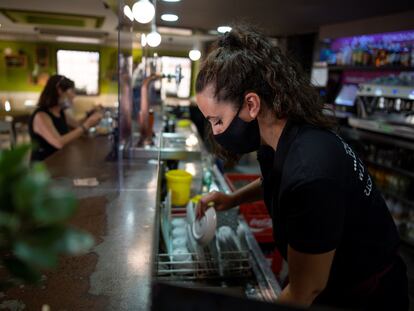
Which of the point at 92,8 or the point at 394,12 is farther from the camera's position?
the point at 92,8

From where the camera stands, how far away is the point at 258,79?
1.14 metres

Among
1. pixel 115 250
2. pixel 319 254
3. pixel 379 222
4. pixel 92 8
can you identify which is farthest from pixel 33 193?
pixel 92 8

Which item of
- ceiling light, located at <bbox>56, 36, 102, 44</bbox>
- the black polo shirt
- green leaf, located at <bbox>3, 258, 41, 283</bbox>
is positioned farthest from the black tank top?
ceiling light, located at <bbox>56, 36, 102, 44</bbox>

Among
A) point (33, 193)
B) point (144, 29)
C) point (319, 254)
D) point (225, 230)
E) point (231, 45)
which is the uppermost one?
point (144, 29)

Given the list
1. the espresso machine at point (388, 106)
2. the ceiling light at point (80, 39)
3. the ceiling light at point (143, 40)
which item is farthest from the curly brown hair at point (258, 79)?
the ceiling light at point (80, 39)

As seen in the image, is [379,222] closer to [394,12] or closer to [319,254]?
[319,254]

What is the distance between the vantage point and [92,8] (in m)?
6.40

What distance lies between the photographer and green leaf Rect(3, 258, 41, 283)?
0.39m

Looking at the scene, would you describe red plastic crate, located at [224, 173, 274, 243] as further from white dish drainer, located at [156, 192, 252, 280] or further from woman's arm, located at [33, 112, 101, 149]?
woman's arm, located at [33, 112, 101, 149]

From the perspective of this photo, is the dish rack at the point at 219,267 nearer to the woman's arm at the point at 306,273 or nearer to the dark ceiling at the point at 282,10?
the woman's arm at the point at 306,273

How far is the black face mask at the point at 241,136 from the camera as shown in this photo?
121cm

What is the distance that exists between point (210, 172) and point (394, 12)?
4042 mm

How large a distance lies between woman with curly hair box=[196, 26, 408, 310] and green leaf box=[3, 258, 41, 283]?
2.14ft

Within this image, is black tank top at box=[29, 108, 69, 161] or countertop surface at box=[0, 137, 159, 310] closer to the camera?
countertop surface at box=[0, 137, 159, 310]
